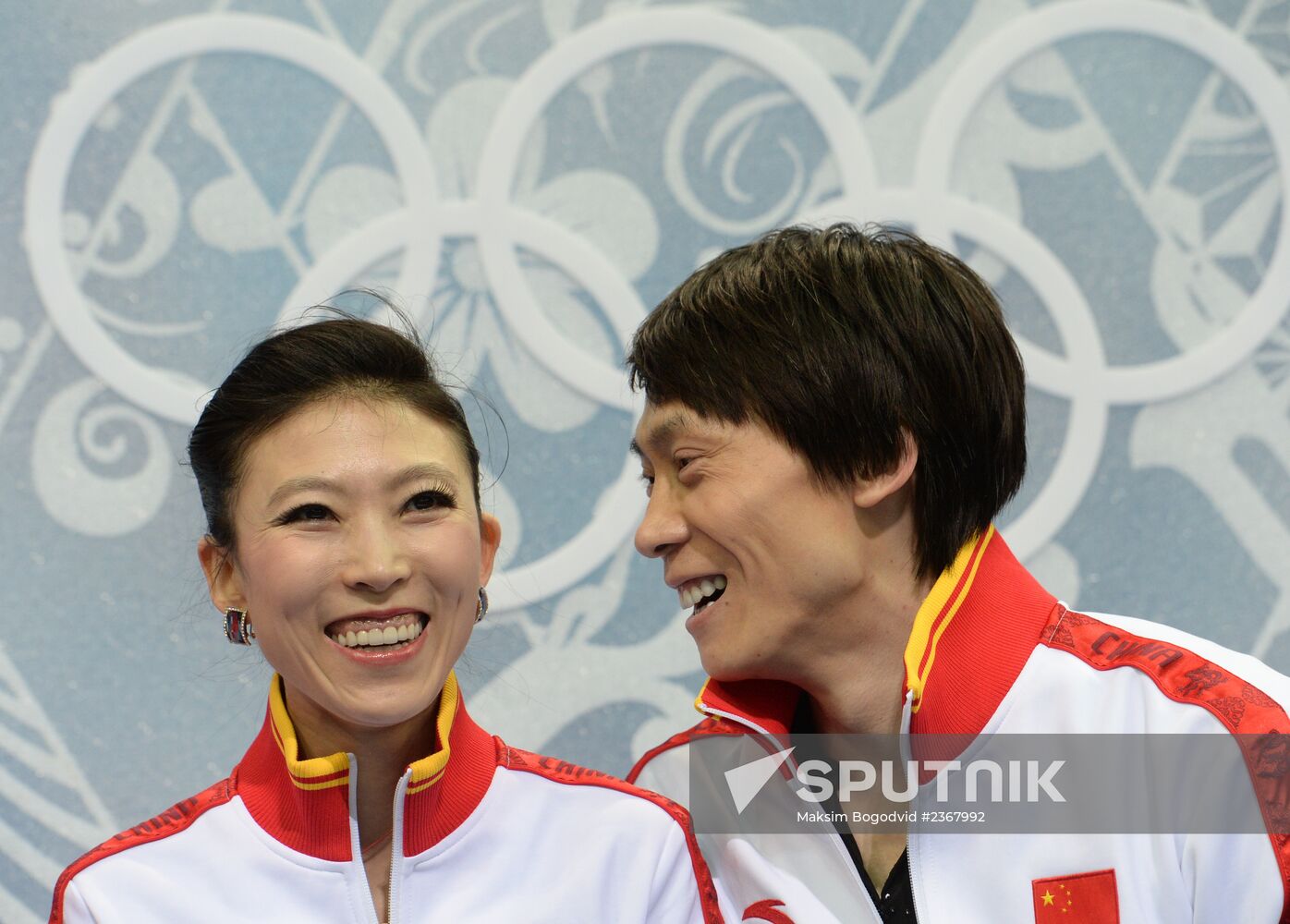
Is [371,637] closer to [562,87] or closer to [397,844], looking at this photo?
[397,844]

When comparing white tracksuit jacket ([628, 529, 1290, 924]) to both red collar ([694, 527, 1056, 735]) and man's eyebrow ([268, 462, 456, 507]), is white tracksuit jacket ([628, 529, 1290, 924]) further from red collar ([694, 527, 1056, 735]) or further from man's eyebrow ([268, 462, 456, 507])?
man's eyebrow ([268, 462, 456, 507])

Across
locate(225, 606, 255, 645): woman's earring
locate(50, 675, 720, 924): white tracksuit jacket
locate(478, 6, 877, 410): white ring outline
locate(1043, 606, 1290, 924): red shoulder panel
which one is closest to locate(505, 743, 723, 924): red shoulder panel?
locate(50, 675, 720, 924): white tracksuit jacket

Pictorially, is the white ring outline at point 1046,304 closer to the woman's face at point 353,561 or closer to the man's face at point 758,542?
the man's face at point 758,542

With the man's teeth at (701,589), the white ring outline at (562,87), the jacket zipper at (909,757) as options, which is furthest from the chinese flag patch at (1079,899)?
the white ring outline at (562,87)

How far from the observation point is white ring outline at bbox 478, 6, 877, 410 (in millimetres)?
2402

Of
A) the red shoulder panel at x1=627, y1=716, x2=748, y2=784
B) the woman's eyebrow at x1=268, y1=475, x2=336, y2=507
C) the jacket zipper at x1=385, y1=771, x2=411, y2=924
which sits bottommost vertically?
the jacket zipper at x1=385, y1=771, x2=411, y2=924

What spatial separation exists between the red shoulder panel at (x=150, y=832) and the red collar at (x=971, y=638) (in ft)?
2.39

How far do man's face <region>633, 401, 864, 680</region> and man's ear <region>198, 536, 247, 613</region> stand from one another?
0.44 m

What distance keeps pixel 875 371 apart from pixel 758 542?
225 millimetres

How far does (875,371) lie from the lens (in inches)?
57.1

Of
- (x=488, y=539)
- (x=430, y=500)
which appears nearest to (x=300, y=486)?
(x=430, y=500)

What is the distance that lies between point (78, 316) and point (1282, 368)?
2.19 metres

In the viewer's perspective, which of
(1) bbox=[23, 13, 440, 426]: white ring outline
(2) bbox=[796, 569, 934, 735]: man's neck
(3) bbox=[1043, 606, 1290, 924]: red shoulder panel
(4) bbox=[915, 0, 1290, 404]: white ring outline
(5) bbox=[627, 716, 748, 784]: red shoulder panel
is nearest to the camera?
(3) bbox=[1043, 606, 1290, 924]: red shoulder panel

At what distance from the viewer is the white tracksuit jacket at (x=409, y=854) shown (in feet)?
4.33
